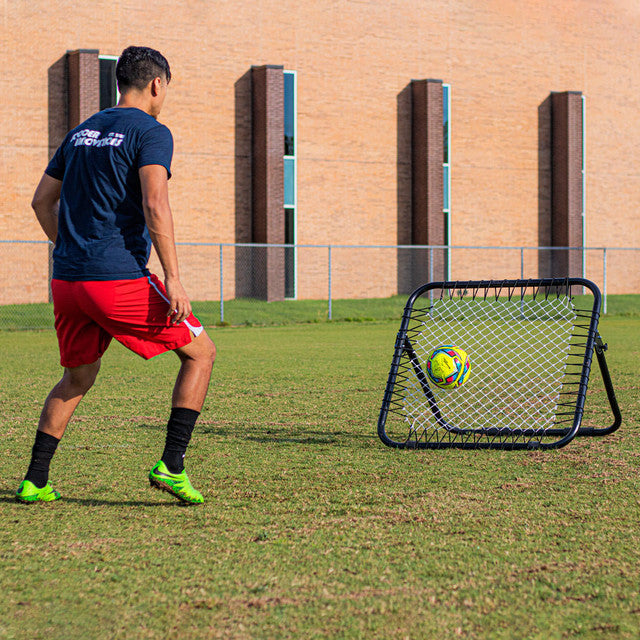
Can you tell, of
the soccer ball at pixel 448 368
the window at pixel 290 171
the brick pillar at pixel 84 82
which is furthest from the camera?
the window at pixel 290 171

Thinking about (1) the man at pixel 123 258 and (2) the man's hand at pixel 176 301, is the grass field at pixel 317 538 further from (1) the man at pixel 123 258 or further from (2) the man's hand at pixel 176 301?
(2) the man's hand at pixel 176 301

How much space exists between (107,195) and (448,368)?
313 centimetres

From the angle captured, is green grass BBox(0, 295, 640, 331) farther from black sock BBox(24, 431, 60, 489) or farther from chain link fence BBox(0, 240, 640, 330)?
black sock BBox(24, 431, 60, 489)

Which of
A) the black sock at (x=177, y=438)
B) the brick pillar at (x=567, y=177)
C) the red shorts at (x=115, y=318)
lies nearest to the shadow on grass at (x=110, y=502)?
the black sock at (x=177, y=438)

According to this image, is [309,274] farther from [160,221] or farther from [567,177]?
[160,221]

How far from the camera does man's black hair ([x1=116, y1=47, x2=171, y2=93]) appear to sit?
4602mm

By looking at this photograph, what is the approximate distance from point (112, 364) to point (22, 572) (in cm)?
954

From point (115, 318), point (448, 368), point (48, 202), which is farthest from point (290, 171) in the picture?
point (115, 318)

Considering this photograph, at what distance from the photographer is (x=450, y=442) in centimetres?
629

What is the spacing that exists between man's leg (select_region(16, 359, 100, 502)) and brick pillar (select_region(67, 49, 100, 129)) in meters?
25.9

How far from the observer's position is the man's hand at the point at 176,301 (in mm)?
4352

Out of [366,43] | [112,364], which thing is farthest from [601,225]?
[112,364]

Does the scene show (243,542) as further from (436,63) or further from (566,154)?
(566,154)

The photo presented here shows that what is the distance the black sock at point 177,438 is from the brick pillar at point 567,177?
34680mm
